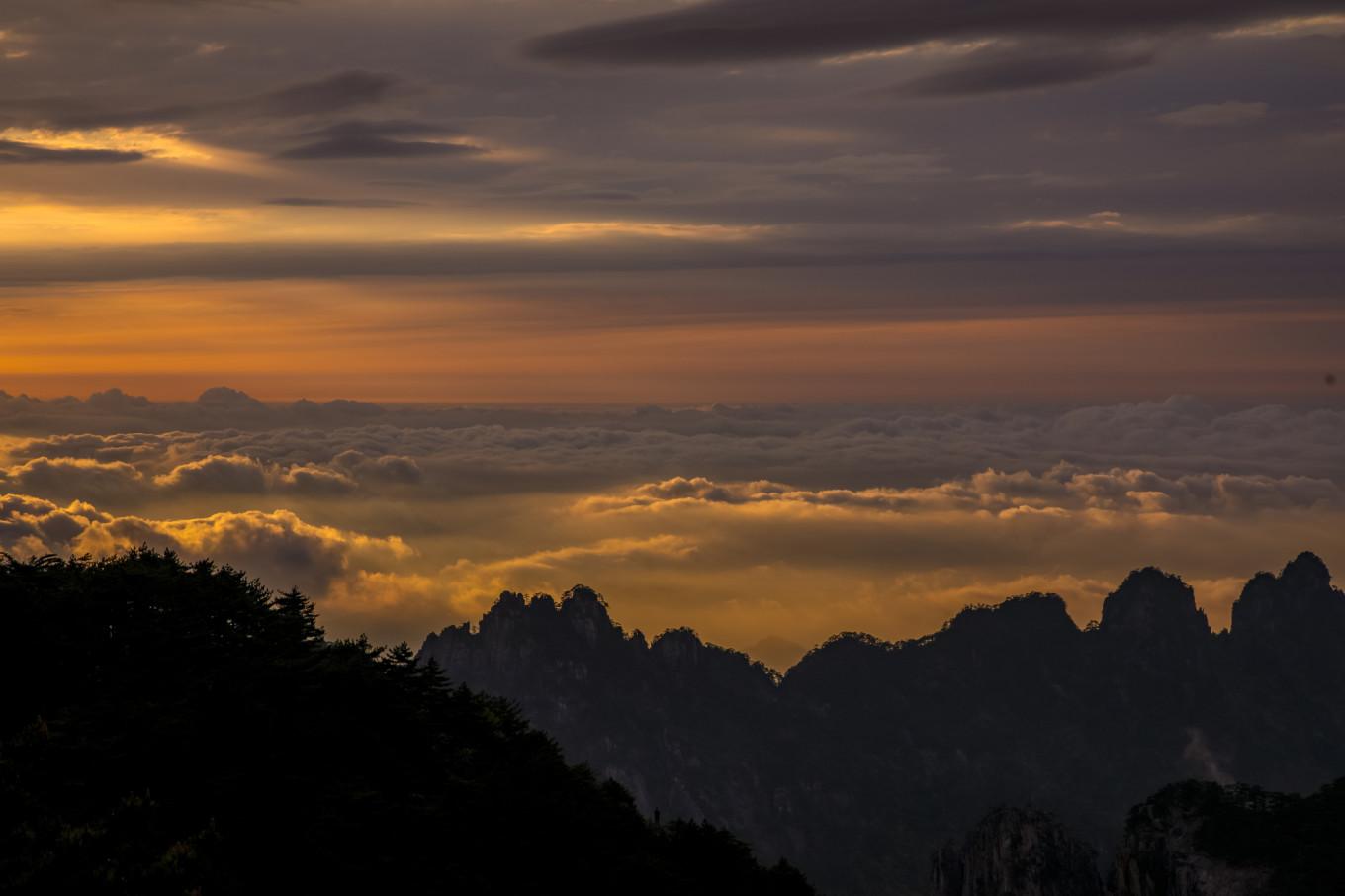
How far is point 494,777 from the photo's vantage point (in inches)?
3322

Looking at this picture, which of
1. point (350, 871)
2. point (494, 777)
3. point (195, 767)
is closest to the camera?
point (350, 871)

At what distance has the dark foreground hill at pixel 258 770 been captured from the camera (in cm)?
6431

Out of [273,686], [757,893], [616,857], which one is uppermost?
[273,686]

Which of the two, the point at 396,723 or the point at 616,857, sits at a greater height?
the point at 396,723

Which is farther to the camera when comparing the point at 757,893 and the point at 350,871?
the point at 757,893

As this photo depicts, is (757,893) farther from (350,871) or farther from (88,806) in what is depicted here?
(88,806)

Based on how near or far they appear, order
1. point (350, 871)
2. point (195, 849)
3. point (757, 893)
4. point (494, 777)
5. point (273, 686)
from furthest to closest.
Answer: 1. point (757, 893)
2. point (494, 777)
3. point (273, 686)
4. point (350, 871)
5. point (195, 849)

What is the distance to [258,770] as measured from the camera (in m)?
71.9

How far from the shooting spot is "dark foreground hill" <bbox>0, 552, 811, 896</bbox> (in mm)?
64312

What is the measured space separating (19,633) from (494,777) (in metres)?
30.6

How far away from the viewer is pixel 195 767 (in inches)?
2817

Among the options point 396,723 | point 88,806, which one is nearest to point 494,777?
point 396,723

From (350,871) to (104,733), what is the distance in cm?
1671

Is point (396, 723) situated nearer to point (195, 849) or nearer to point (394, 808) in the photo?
point (394, 808)
